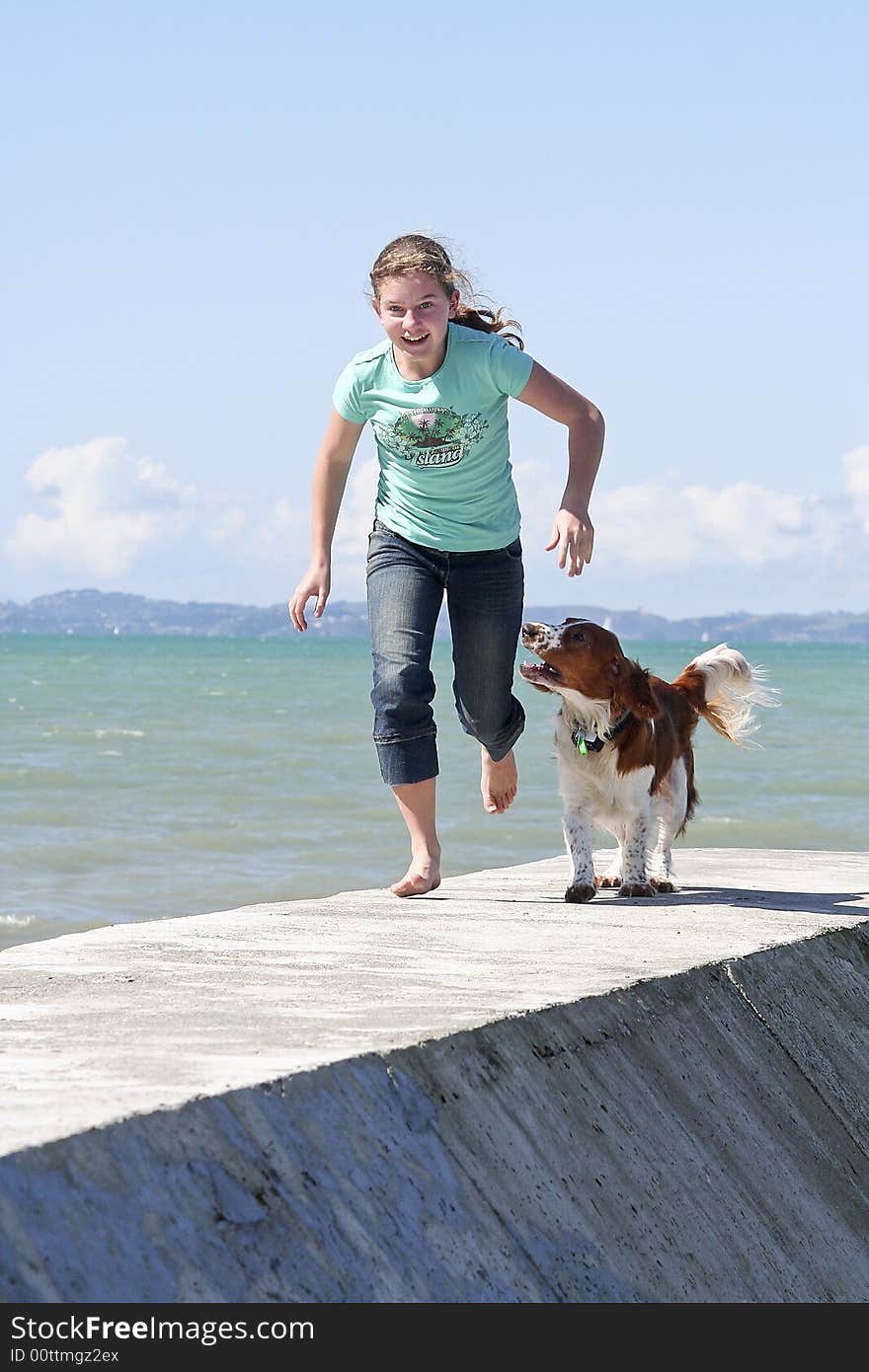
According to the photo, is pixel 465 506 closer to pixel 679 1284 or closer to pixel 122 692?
pixel 679 1284

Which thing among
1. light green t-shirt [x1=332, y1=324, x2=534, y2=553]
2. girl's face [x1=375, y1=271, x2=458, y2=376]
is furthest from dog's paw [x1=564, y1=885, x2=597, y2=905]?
girl's face [x1=375, y1=271, x2=458, y2=376]

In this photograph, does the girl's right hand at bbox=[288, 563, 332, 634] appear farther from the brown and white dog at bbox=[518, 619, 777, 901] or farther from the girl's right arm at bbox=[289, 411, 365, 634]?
the brown and white dog at bbox=[518, 619, 777, 901]

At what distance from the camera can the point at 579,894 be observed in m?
5.43

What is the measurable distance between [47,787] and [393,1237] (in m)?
13.5

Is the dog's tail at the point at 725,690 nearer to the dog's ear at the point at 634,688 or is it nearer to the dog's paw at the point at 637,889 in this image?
the dog's ear at the point at 634,688

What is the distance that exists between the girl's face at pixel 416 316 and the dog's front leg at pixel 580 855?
61.4 inches

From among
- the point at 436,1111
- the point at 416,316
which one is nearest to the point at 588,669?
the point at 416,316

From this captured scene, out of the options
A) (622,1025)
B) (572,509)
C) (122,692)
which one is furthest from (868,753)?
(122,692)

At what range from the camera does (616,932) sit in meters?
4.48

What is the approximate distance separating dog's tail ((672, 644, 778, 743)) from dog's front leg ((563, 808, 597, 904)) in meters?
0.82

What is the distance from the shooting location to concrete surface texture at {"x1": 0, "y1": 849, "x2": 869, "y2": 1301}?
2.38 meters

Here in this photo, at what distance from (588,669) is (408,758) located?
0.65 meters

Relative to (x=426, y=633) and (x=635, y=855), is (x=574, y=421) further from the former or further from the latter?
(x=635, y=855)

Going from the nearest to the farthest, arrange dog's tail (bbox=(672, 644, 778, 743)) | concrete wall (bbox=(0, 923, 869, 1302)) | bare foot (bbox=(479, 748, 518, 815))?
concrete wall (bbox=(0, 923, 869, 1302))
bare foot (bbox=(479, 748, 518, 815))
dog's tail (bbox=(672, 644, 778, 743))
